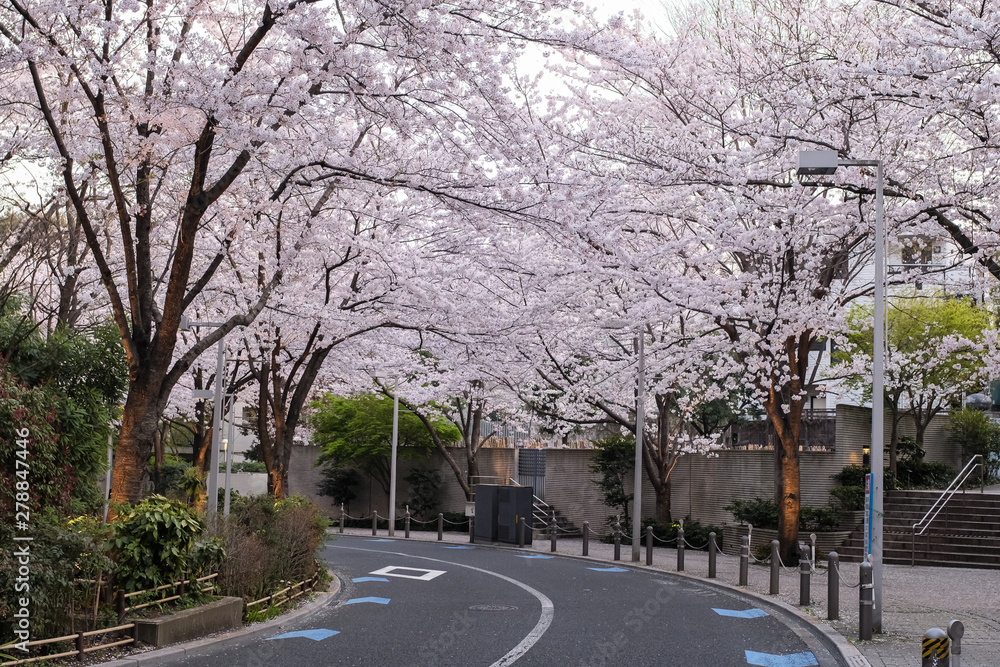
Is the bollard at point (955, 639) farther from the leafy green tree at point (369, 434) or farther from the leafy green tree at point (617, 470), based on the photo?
the leafy green tree at point (369, 434)

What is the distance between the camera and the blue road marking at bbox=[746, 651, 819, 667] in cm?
969

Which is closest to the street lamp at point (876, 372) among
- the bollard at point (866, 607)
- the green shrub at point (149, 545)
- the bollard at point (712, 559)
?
the bollard at point (866, 607)

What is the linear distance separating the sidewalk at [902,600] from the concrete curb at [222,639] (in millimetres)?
6881

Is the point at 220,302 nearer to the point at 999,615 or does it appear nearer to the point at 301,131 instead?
the point at 301,131

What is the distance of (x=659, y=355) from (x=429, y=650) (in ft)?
51.9

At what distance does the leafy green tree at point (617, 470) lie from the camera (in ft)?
98.4

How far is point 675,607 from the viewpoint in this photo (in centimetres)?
1395

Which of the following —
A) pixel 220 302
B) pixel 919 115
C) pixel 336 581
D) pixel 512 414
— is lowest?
pixel 336 581

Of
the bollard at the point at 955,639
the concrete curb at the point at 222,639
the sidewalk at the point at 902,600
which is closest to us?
the bollard at the point at 955,639

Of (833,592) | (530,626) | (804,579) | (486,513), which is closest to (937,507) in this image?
(486,513)

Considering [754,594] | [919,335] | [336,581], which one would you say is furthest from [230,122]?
[919,335]

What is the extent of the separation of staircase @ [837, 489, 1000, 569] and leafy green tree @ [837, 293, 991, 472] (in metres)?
3.43

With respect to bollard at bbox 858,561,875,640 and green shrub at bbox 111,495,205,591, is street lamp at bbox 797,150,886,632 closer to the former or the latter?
bollard at bbox 858,561,875,640

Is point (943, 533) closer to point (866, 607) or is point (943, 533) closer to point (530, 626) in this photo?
point (866, 607)
